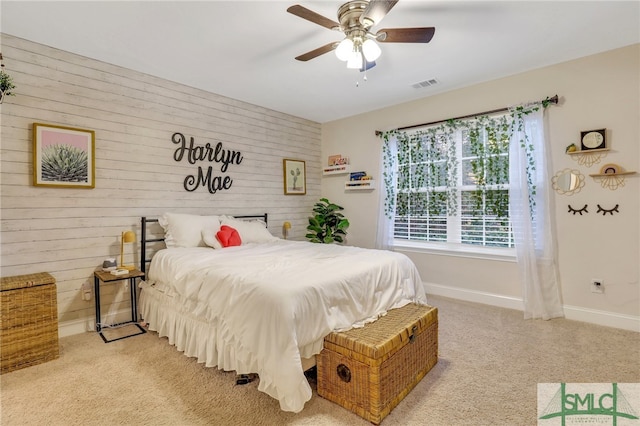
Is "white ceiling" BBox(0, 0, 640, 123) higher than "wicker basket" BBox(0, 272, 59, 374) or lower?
higher

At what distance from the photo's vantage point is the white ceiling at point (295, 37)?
7.47 feet

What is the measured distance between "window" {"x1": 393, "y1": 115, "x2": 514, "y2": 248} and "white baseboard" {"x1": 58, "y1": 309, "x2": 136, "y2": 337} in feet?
11.4

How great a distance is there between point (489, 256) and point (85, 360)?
4049 millimetres

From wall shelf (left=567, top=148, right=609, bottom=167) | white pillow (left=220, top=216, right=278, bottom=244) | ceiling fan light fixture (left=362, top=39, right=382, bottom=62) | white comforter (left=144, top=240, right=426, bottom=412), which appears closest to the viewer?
white comforter (left=144, top=240, right=426, bottom=412)

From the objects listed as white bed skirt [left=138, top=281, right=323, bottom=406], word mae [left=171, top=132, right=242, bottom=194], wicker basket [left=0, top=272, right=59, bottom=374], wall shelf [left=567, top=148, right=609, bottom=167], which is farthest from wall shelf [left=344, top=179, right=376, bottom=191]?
wicker basket [left=0, top=272, right=59, bottom=374]

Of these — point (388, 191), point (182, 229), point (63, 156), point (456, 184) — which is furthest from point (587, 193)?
point (63, 156)

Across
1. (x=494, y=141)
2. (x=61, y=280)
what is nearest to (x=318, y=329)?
(x=61, y=280)

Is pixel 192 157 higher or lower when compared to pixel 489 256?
higher

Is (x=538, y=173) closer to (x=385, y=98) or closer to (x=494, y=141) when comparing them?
(x=494, y=141)

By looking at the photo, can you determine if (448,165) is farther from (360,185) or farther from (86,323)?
(86,323)

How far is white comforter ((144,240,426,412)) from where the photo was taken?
5.56ft

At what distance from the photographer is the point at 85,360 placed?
7.87 ft

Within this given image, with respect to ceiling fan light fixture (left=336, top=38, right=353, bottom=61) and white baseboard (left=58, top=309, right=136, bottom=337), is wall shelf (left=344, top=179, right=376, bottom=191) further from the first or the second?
white baseboard (left=58, top=309, right=136, bottom=337)

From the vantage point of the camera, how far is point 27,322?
2.30m
